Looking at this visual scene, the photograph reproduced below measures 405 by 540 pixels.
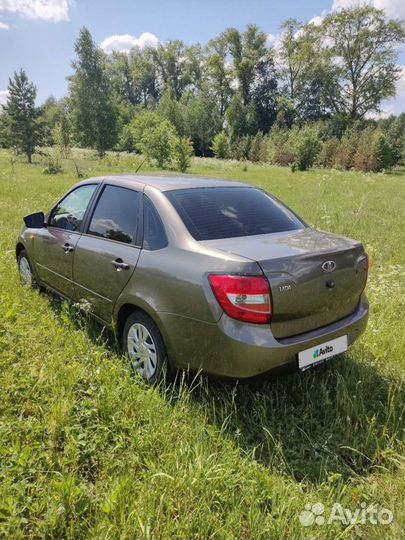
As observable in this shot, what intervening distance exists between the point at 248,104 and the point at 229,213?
202ft

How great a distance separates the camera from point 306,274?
2396 millimetres

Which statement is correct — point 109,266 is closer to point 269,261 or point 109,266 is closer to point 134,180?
point 134,180

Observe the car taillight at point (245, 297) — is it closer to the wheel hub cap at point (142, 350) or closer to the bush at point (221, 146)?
the wheel hub cap at point (142, 350)

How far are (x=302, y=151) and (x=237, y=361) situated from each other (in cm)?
2903

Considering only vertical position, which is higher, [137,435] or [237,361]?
[237,361]

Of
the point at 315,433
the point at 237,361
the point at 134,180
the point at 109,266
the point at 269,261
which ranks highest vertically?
the point at 134,180

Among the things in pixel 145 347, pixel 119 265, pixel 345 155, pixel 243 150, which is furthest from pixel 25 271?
pixel 243 150

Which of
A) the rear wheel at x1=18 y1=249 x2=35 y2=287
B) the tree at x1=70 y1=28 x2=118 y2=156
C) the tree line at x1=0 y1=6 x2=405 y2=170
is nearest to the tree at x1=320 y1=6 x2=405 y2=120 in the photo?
the tree line at x1=0 y1=6 x2=405 y2=170

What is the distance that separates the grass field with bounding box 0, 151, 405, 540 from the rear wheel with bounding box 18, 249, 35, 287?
1.23m

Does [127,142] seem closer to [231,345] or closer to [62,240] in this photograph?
[62,240]

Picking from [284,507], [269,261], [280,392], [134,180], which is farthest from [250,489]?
[134,180]

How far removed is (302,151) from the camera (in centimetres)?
2861

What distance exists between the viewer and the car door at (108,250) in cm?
302

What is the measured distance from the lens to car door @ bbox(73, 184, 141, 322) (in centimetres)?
302
